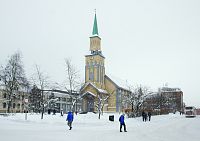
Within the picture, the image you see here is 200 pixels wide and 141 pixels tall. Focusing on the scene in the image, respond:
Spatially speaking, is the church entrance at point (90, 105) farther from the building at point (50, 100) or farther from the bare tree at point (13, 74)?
the bare tree at point (13, 74)

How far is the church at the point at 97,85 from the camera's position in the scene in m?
72.4

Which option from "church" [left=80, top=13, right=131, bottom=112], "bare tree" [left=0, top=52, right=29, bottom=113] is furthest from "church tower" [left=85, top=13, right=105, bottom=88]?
"bare tree" [left=0, top=52, right=29, bottom=113]

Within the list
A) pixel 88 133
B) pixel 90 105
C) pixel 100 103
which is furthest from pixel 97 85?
pixel 88 133

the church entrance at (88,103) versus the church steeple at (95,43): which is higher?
the church steeple at (95,43)

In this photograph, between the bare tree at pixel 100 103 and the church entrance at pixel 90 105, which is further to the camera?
the church entrance at pixel 90 105

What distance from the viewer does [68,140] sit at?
14188mm

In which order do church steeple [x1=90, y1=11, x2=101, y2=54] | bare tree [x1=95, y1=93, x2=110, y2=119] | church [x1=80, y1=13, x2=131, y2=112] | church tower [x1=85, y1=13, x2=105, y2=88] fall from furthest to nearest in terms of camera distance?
church steeple [x1=90, y1=11, x2=101, y2=54]
church tower [x1=85, y1=13, x2=105, y2=88]
church [x1=80, y1=13, x2=131, y2=112]
bare tree [x1=95, y1=93, x2=110, y2=119]

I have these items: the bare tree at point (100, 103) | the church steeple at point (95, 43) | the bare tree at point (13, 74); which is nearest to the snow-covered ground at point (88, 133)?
the bare tree at point (100, 103)

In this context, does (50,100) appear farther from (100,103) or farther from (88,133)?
(88,133)

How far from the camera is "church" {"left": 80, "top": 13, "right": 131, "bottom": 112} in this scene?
237 feet

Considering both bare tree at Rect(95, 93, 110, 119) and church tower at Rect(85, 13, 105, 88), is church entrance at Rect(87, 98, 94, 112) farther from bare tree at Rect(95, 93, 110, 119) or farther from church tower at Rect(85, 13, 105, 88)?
church tower at Rect(85, 13, 105, 88)

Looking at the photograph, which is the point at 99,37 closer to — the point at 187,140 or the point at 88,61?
the point at 88,61

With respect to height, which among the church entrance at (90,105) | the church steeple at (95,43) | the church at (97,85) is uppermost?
the church steeple at (95,43)

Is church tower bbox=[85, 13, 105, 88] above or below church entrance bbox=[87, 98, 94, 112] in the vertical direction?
above
